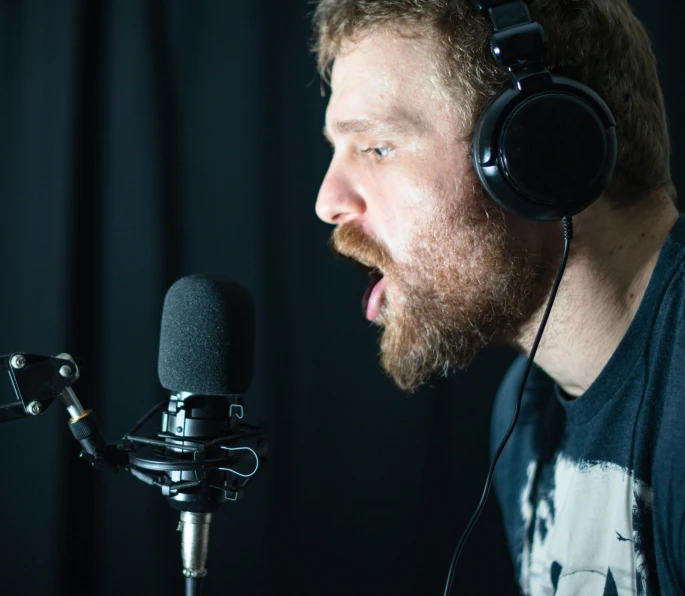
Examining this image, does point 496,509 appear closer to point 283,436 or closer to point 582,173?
point 283,436

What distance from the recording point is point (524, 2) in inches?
32.3

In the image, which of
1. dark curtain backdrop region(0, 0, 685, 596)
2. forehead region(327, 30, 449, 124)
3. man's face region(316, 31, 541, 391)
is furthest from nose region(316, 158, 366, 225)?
dark curtain backdrop region(0, 0, 685, 596)

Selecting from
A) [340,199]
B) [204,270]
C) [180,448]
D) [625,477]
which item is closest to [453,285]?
[340,199]

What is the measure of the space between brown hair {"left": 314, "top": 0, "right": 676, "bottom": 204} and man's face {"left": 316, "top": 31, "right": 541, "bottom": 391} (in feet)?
0.09

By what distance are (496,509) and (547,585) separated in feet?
2.46

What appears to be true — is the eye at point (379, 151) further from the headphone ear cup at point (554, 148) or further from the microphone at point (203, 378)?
the microphone at point (203, 378)

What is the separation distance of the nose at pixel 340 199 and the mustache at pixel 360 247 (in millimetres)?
21

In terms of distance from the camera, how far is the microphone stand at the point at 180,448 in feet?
2.24

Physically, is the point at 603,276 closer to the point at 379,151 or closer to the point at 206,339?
the point at 379,151

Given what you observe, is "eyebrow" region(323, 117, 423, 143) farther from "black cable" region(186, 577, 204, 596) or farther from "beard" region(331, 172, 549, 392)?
"black cable" region(186, 577, 204, 596)

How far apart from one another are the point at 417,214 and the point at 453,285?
0.13 metres

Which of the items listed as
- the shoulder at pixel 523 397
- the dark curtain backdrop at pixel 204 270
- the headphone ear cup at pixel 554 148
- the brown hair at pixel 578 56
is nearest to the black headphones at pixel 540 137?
the headphone ear cup at pixel 554 148

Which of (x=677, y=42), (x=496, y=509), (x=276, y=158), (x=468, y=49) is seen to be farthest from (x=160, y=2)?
(x=496, y=509)

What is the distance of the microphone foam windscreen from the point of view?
2.51ft
